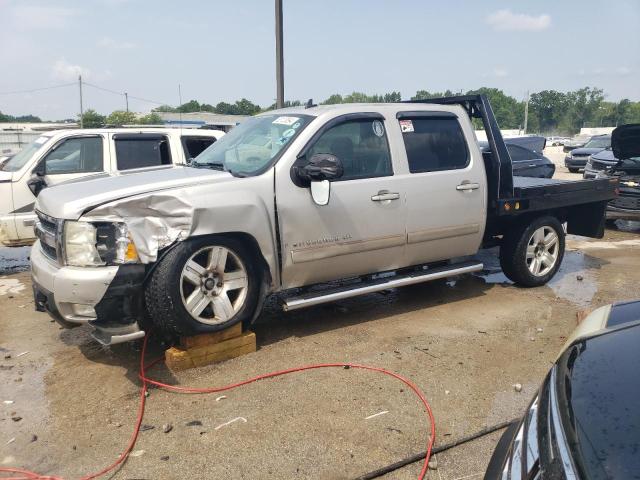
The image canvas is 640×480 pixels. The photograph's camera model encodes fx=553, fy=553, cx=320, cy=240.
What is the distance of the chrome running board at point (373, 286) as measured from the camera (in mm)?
4445

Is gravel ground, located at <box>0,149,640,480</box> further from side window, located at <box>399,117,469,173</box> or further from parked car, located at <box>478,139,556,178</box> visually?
parked car, located at <box>478,139,556,178</box>

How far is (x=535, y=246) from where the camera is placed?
615cm

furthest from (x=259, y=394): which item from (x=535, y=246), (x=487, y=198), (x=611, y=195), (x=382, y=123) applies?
(x=611, y=195)

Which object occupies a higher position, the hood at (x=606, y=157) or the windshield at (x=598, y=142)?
the windshield at (x=598, y=142)

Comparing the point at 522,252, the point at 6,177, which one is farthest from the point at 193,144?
the point at 522,252

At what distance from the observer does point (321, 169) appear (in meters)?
4.25

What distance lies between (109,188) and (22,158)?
420 cm

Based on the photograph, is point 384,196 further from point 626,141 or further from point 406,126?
point 626,141

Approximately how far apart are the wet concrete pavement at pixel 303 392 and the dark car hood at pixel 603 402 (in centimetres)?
114

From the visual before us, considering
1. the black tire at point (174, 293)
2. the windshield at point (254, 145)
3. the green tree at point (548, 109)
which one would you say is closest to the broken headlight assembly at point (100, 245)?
the black tire at point (174, 293)

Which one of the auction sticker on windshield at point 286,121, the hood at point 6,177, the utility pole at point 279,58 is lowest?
the hood at point 6,177

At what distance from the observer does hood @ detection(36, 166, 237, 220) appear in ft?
12.3

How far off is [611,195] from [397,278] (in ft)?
11.1

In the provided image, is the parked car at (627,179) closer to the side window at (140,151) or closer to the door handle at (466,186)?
the door handle at (466,186)
